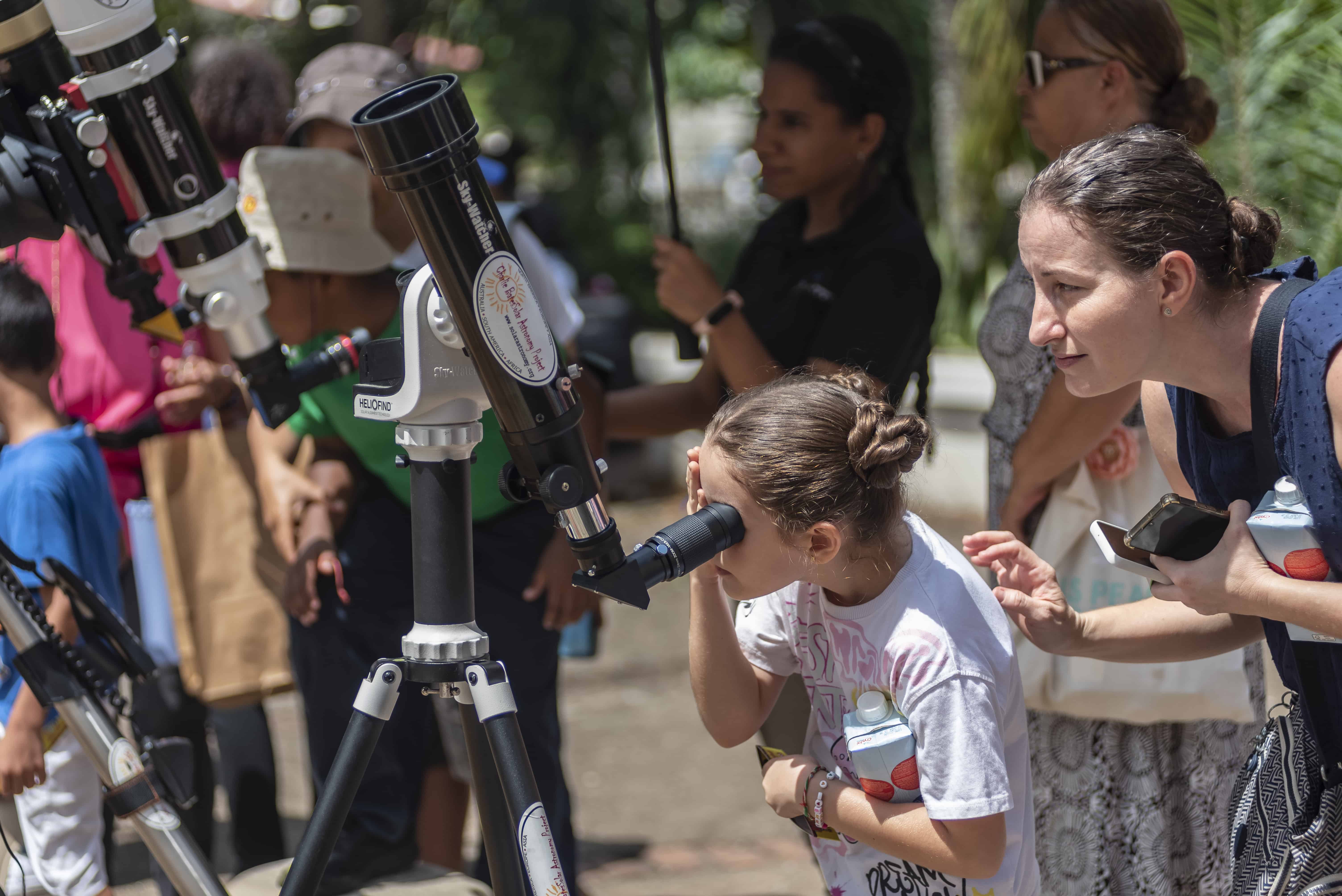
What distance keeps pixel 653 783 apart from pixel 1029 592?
264 cm

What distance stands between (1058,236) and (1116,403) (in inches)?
31.2

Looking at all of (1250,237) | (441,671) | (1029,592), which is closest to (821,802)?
(1029,592)

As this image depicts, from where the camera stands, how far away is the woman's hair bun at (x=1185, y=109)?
2391 mm

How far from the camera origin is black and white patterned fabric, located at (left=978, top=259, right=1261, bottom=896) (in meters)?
2.34

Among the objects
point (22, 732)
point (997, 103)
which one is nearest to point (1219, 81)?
point (997, 103)

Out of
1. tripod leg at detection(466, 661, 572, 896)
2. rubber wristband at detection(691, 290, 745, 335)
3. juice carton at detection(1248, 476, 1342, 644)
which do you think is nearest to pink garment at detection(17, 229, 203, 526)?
rubber wristband at detection(691, 290, 745, 335)

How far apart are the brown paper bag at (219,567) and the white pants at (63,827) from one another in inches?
20.8

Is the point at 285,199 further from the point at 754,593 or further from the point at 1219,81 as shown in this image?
the point at 1219,81

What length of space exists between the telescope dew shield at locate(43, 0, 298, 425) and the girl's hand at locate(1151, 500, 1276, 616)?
1.29 metres

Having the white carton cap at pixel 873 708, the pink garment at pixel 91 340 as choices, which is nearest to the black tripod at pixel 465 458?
the white carton cap at pixel 873 708

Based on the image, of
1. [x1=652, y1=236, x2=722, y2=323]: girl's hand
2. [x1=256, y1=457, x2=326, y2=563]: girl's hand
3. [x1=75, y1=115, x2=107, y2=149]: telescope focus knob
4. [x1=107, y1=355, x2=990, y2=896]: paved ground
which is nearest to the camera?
[x1=75, y1=115, x2=107, y2=149]: telescope focus knob

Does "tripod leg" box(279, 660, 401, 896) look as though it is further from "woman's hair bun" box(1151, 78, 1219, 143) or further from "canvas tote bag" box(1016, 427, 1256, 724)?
"woman's hair bun" box(1151, 78, 1219, 143)

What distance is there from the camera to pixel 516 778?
1.52 meters

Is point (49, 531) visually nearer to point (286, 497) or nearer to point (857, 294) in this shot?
point (286, 497)
